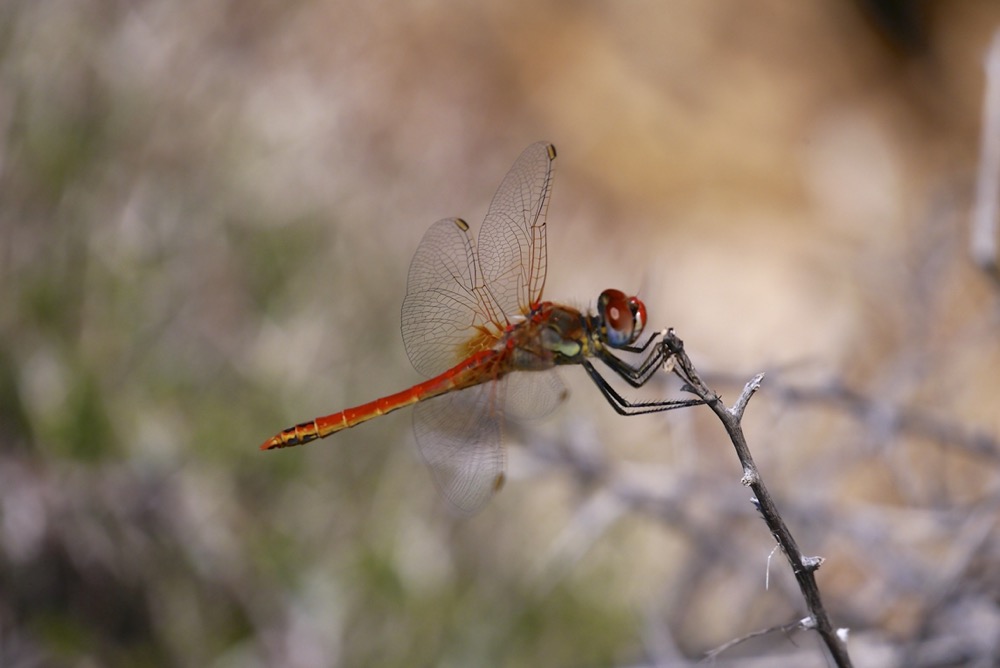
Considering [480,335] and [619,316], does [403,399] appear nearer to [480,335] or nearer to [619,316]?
[480,335]

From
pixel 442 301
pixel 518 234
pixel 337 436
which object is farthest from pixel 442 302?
pixel 337 436

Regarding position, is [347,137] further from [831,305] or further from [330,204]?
[831,305]

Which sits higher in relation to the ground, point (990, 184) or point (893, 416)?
point (990, 184)

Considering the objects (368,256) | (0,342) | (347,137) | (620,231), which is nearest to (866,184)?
(620,231)

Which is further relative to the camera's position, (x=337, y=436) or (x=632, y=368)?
(x=337, y=436)

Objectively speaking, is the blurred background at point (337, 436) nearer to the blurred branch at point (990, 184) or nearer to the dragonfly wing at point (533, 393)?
the blurred branch at point (990, 184)

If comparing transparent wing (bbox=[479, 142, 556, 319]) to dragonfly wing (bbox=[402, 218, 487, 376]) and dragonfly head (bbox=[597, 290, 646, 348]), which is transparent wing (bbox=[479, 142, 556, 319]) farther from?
dragonfly head (bbox=[597, 290, 646, 348])

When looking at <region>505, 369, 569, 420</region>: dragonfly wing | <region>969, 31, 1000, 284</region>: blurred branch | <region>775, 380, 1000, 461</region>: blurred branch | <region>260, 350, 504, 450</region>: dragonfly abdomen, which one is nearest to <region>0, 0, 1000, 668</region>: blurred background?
<region>775, 380, 1000, 461</region>: blurred branch
